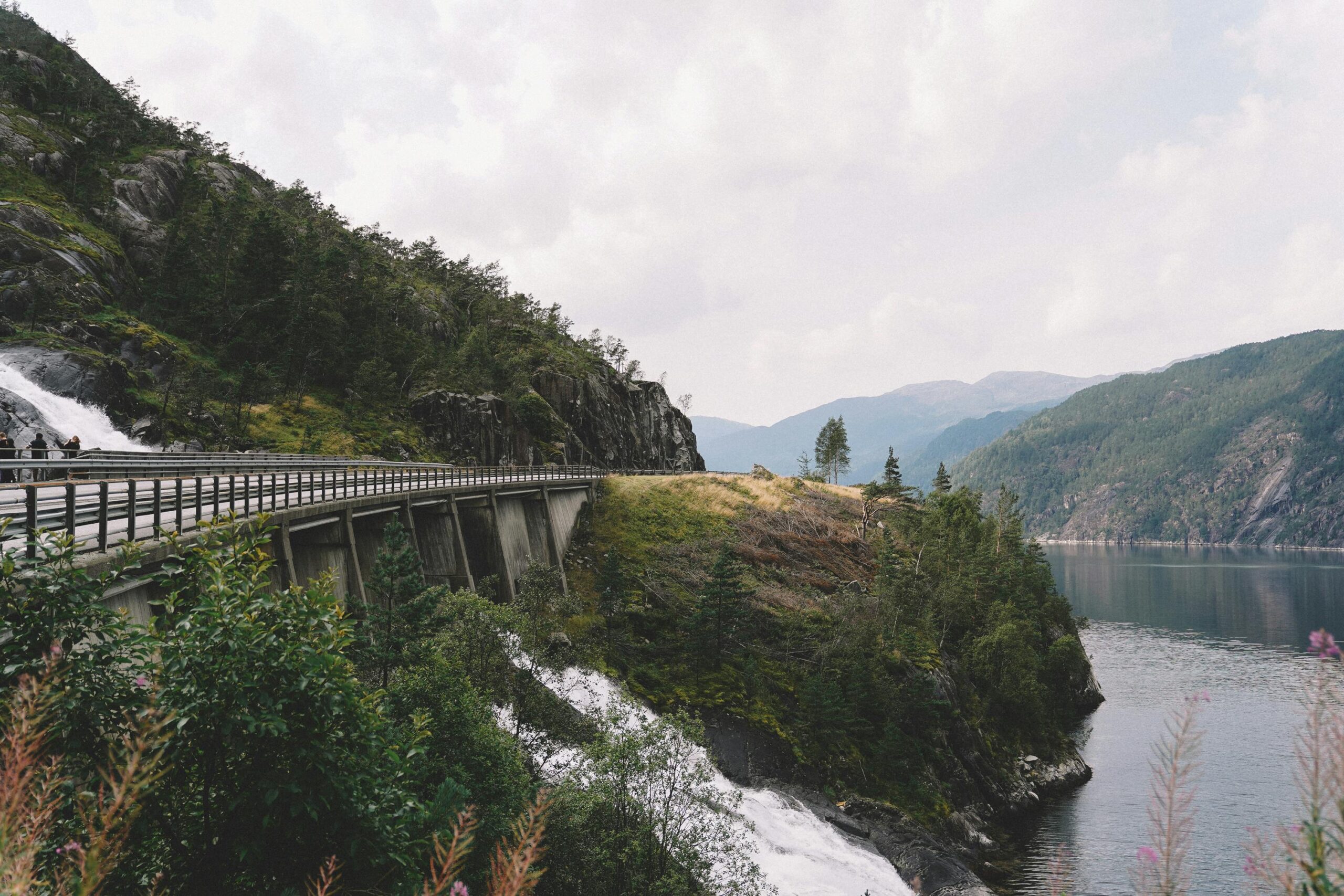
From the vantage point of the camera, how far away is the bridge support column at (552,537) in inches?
2259

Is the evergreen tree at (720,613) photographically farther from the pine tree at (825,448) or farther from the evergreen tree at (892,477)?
the pine tree at (825,448)

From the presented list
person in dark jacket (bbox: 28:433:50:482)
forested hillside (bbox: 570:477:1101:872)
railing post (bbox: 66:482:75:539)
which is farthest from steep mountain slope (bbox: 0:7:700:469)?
railing post (bbox: 66:482:75:539)

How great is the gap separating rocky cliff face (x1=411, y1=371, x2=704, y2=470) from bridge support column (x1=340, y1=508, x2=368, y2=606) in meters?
56.7

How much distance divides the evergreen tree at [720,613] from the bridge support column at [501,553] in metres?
12.5

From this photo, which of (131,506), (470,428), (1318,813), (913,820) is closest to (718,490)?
(470,428)

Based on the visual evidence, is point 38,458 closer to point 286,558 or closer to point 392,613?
point 286,558

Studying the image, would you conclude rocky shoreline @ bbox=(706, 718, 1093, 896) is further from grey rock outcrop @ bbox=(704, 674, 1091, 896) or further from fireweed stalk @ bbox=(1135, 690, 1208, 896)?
fireweed stalk @ bbox=(1135, 690, 1208, 896)

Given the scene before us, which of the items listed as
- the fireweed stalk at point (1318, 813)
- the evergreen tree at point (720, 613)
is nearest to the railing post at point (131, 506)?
the fireweed stalk at point (1318, 813)

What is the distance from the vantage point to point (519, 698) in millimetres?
28797

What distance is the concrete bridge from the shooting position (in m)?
15.0

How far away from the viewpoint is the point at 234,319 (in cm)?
8631

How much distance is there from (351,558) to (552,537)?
26.9m

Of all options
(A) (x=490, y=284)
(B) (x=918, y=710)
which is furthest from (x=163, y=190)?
(B) (x=918, y=710)

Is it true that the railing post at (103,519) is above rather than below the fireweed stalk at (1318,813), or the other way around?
above
